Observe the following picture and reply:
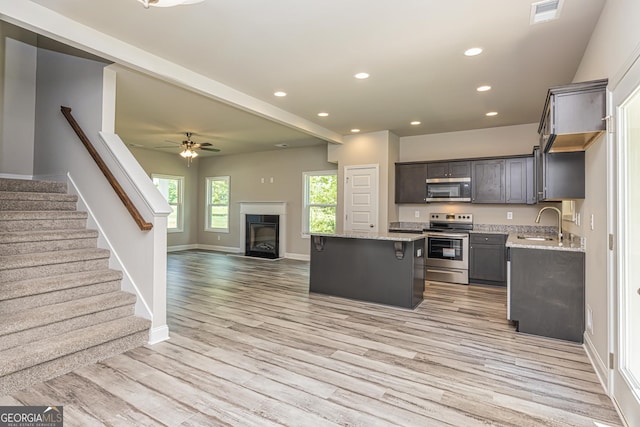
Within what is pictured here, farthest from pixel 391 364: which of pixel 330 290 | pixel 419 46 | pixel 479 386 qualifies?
pixel 419 46

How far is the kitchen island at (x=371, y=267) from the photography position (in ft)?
13.8

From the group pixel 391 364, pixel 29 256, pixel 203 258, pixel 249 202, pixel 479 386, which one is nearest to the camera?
pixel 479 386

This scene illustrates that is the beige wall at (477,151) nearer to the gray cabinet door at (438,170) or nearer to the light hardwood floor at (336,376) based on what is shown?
the gray cabinet door at (438,170)

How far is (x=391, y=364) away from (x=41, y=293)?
9.73 feet

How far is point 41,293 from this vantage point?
2.81 m

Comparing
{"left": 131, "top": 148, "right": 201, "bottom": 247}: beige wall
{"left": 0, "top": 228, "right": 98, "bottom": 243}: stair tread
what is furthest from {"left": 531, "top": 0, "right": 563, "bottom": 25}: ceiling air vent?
{"left": 131, "top": 148, "right": 201, "bottom": 247}: beige wall

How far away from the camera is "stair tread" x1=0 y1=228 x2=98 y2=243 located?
307 cm

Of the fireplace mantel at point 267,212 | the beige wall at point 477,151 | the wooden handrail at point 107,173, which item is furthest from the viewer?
the fireplace mantel at point 267,212

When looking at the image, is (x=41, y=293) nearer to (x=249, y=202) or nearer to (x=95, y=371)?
(x=95, y=371)

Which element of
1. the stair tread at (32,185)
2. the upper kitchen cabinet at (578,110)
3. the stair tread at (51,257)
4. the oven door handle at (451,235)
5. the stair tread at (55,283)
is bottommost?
the stair tread at (55,283)

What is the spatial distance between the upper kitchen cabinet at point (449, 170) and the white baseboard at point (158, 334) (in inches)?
200

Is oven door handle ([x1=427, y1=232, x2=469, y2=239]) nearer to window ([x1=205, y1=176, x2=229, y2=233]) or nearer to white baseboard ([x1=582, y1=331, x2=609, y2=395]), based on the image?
white baseboard ([x1=582, y1=331, x2=609, y2=395])

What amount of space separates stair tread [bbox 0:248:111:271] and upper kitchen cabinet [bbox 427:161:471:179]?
5289 millimetres

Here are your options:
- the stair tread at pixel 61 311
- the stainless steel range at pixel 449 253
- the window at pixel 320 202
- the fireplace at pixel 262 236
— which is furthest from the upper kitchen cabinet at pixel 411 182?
the stair tread at pixel 61 311
